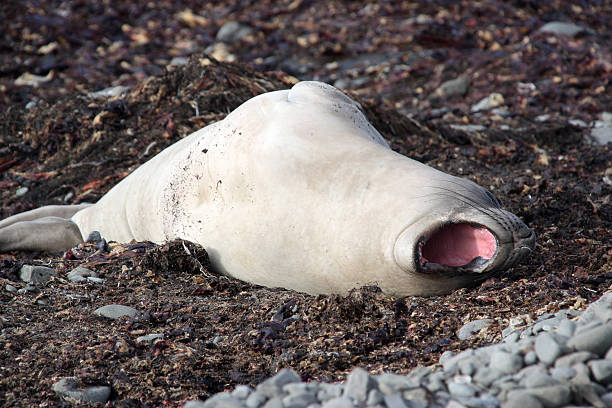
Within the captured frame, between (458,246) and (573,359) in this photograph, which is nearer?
(573,359)

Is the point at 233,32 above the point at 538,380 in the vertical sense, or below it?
below

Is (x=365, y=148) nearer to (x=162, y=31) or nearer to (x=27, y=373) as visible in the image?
(x=27, y=373)

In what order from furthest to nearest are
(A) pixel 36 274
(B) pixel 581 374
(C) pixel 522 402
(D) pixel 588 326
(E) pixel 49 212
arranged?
(E) pixel 49 212 < (A) pixel 36 274 < (D) pixel 588 326 < (B) pixel 581 374 < (C) pixel 522 402

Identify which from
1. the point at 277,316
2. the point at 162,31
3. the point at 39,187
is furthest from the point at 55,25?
the point at 277,316

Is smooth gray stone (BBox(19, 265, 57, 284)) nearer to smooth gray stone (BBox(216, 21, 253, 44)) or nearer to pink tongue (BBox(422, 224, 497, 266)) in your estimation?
pink tongue (BBox(422, 224, 497, 266))

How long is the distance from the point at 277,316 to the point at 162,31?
9.56 meters

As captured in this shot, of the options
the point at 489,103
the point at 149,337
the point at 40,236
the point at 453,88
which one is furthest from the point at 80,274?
the point at 453,88

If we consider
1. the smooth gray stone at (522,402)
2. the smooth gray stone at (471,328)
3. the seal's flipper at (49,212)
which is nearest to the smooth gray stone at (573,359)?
the smooth gray stone at (522,402)

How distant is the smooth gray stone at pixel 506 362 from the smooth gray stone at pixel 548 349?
7 cm

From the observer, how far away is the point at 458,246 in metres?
3.63

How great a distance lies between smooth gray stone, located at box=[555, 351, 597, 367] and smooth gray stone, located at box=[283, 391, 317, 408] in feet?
2.61

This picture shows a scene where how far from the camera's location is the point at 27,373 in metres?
3.15

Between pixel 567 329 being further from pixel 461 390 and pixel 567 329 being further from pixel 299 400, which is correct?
pixel 299 400

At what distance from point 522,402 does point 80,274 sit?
9.89 feet
